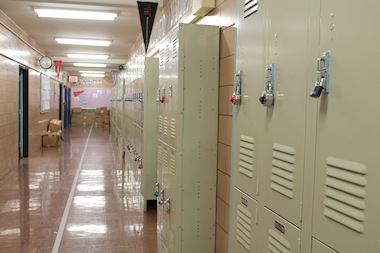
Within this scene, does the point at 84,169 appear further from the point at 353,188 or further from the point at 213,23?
the point at 353,188

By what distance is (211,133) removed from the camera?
3008 mm

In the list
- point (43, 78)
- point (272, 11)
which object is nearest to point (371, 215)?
point (272, 11)

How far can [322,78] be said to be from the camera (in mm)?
1257

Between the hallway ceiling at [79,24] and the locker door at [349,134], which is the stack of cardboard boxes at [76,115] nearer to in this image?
the hallway ceiling at [79,24]

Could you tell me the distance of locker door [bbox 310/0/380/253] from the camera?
104 cm

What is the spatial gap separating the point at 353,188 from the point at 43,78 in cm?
1225

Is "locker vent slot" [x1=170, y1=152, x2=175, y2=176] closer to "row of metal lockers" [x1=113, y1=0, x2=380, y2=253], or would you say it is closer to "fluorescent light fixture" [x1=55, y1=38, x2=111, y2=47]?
"row of metal lockers" [x1=113, y1=0, x2=380, y2=253]

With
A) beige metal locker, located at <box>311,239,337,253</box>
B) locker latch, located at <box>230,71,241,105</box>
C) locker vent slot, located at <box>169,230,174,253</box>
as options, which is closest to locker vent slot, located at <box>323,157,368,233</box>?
beige metal locker, located at <box>311,239,337,253</box>

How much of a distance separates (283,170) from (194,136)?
1.45 m

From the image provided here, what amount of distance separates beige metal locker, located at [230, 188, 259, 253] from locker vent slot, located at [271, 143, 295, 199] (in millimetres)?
277

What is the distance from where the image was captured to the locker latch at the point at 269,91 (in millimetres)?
1676

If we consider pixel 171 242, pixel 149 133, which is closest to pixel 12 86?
pixel 149 133

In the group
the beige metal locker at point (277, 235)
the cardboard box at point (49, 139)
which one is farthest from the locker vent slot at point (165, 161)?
the cardboard box at point (49, 139)

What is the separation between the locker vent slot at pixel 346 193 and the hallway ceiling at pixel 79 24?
4.65 meters
